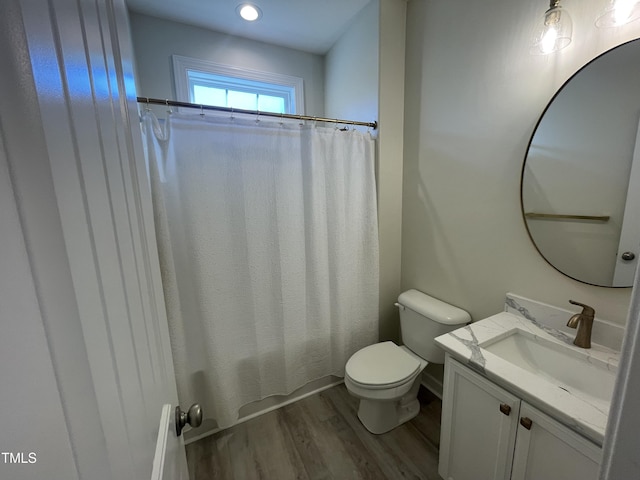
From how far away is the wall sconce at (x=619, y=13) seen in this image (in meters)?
0.90

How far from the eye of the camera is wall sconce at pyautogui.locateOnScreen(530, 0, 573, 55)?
1.01 meters

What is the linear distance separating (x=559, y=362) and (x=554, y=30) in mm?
1345

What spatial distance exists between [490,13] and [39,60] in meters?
1.86

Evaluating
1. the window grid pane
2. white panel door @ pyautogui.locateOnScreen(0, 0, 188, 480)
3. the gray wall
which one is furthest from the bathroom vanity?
the window grid pane

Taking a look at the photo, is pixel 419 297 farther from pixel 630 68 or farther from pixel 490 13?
pixel 490 13

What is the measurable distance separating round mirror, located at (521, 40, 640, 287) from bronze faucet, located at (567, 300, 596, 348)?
119mm

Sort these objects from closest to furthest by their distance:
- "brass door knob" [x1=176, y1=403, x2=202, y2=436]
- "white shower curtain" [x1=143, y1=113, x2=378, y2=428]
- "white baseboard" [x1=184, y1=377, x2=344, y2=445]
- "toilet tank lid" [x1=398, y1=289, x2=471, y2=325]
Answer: "brass door knob" [x1=176, y1=403, x2=202, y2=436]
"white shower curtain" [x1=143, y1=113, x2=378, y2=428]
"toilet tank lid" [x1=398, y1=289, x2=471, y2=325]
"white baseboard" [x1=184, y1=377, x2=344, y2=445]

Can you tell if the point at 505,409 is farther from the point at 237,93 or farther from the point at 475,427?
the point at 237,93

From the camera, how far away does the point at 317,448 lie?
1519 mm

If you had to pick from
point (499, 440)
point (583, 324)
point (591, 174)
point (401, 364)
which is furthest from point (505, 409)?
point (591, 174)

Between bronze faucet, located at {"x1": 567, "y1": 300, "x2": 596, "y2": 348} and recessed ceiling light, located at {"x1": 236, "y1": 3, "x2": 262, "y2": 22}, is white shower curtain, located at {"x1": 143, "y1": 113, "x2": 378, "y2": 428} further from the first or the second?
bronze faucet, located at {"x1": 567, "y1": 300, "x2": 596, "y2": 348}

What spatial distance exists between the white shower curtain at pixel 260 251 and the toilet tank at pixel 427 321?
0.91ft

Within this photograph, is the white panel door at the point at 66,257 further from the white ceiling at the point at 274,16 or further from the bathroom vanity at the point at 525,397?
the white ceiling at the point at 274,16

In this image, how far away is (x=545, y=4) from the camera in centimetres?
112
